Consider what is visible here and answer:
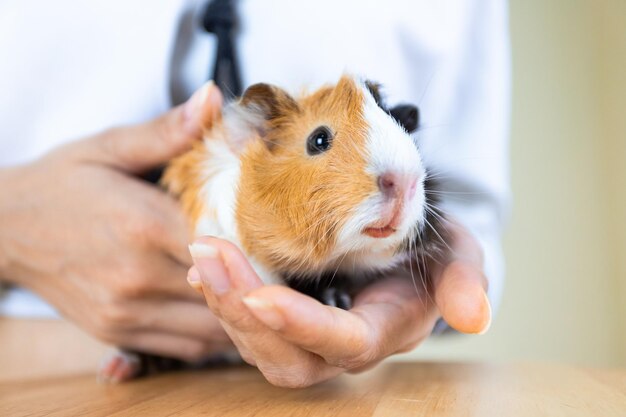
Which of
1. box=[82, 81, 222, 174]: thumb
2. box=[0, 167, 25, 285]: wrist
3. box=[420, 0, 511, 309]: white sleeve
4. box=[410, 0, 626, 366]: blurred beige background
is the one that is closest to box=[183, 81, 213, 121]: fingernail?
box=[82, 81, 222, 174]: thumb

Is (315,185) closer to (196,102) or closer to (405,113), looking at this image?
(405,113)

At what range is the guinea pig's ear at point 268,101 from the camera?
104 centimetres

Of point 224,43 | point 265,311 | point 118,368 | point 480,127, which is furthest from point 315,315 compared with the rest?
point 480,127

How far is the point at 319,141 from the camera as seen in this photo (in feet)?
3.19

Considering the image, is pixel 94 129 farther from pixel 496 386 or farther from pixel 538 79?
pixel 538 79

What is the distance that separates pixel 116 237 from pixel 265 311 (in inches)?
26.2

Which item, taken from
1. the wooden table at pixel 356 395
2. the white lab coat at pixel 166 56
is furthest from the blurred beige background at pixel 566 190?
the wooden table at pixel 356 395

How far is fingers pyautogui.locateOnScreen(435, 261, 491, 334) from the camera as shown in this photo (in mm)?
866

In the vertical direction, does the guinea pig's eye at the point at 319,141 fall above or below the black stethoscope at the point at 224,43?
below

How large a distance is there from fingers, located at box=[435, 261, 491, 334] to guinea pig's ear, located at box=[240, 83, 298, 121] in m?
0.40

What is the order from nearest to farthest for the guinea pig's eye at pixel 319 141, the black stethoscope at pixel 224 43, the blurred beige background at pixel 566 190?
the guinea pig's eye at pixel 319 141 < the black stethoscope at pixel 224 43 < the blurred beige background at pixel 566 190

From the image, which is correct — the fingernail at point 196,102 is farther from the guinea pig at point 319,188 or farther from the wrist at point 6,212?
the wrist at point 6,212

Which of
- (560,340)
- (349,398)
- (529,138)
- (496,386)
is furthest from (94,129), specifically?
(560,340)

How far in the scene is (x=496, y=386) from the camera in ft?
3.44
